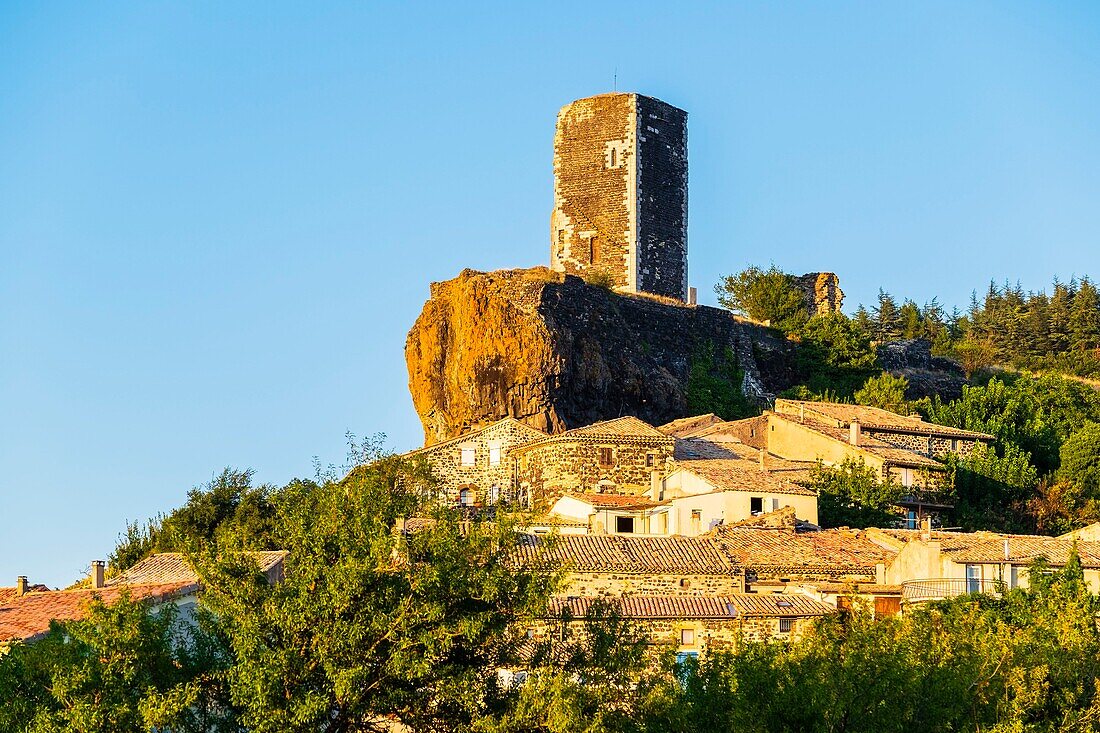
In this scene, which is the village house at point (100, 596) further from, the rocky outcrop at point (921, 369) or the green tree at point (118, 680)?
the rocky outcrop at point (921, 369)

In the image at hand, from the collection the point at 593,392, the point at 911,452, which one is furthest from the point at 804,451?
the point at 593,392

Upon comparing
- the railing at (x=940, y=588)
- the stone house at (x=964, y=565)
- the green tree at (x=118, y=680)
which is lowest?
the green tree at (x=118, y=680)

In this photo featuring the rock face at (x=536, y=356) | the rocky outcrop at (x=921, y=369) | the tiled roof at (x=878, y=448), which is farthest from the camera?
the rocky outcrop at (x=921, y=369)

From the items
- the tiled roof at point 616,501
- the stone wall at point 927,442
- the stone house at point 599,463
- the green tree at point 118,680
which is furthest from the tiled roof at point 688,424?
the green tree at point 118,680

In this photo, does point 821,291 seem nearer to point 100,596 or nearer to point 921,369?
point 921,369

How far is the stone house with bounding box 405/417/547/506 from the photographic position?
4953 centimetres

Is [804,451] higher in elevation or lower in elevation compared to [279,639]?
higher

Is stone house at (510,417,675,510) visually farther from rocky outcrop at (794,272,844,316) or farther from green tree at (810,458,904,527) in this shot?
rocky outcrop at (794,272,844,316)

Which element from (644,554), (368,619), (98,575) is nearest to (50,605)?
(98,575)

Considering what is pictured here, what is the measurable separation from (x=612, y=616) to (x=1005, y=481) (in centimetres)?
2934

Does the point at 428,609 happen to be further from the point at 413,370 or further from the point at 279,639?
the point at 413,370

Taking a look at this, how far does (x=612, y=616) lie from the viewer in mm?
24797

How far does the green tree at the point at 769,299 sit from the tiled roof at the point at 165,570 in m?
31.0

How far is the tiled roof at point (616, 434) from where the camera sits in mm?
48156
